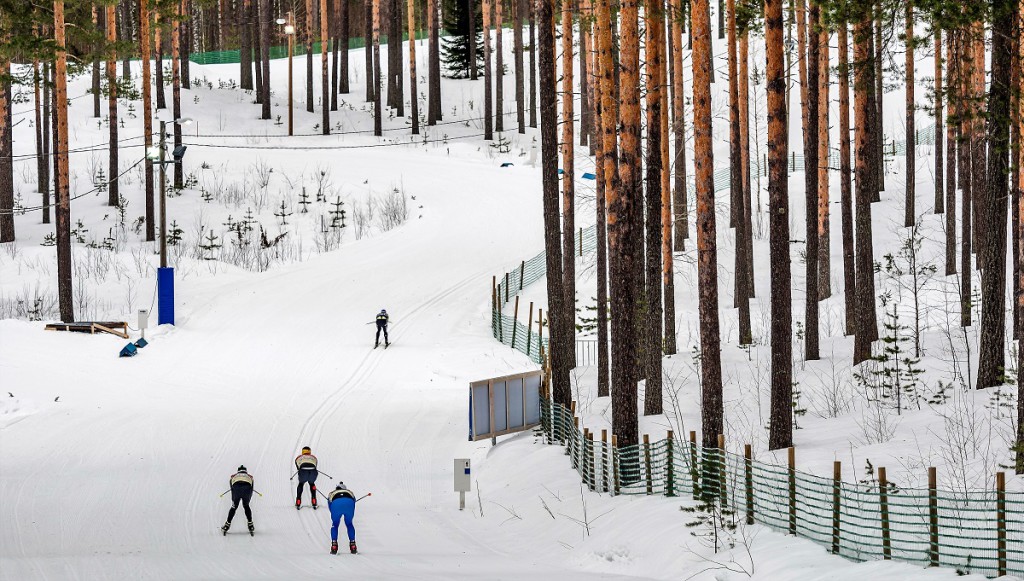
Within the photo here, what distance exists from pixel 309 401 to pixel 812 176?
1139 cm

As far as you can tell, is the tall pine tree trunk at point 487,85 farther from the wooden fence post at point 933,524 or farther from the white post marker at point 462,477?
the wooden fence post at point 933,524

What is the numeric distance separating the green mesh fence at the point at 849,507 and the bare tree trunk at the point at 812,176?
529cm

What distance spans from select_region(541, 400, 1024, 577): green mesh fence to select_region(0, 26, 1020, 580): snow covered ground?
0.34m

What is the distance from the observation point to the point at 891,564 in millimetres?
9164

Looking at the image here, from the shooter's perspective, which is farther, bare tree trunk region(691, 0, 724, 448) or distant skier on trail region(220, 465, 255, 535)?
bare tree trunk region(691, 0, 724, 448)

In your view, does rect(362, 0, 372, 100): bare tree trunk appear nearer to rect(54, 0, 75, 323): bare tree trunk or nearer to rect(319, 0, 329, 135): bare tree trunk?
rect(319, 0, 329, 135): bare tree trunk

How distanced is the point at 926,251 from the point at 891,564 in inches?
952

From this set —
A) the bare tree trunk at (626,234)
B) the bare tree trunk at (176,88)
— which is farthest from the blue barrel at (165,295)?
the bare tree trunk at (626,234)

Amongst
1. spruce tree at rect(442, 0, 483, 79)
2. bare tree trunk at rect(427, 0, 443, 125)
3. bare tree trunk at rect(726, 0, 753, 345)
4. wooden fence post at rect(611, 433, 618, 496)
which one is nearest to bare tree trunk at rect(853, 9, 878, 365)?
bare tree trunk at rect(726, 0, 753, 345)

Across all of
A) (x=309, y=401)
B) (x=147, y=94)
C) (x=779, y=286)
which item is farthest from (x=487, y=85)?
(x=779, y=286)

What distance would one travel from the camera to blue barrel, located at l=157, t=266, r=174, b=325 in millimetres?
26766

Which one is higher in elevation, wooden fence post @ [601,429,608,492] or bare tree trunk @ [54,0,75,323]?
bare tree trunk @ [54,0,75,323]

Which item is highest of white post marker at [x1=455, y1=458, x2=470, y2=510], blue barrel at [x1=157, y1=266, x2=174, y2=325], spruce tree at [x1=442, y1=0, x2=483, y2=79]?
spruce tree at [x1=442, y1=0, x2=483, y2=79]

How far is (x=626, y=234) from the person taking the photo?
14.5m
